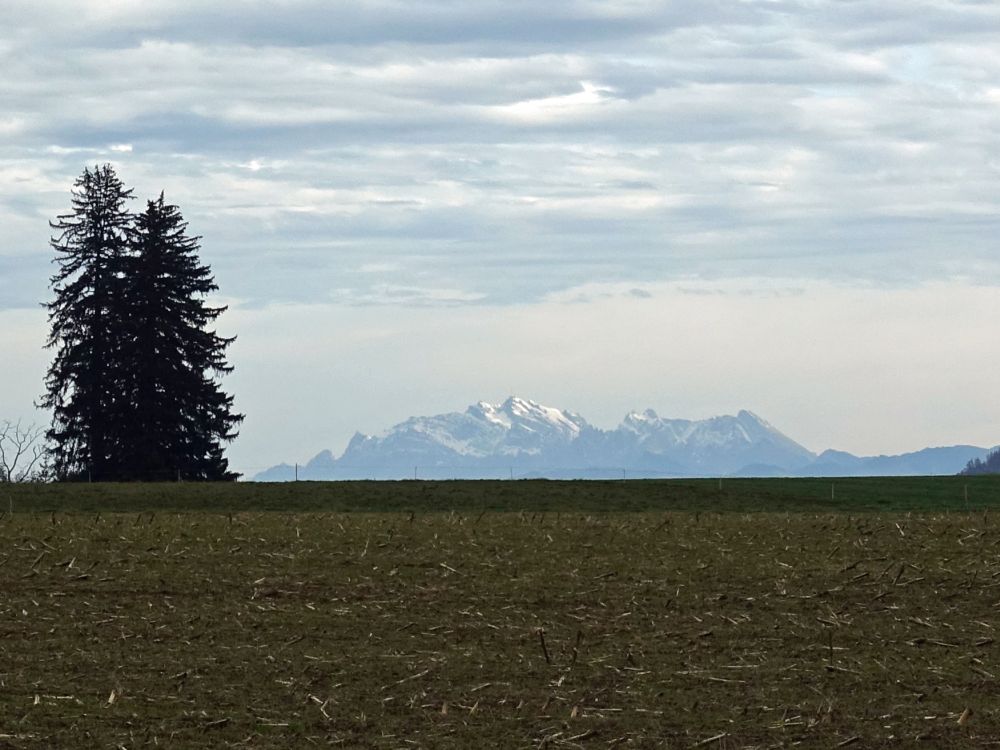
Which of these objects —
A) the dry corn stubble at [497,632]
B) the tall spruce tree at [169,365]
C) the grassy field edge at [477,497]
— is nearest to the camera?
the dry corn stubble at [497,632]

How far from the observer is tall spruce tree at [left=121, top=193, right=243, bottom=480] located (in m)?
75.3

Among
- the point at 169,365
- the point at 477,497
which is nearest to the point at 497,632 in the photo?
the point at 477,497

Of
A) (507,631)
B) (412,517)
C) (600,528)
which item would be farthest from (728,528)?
(507,631)

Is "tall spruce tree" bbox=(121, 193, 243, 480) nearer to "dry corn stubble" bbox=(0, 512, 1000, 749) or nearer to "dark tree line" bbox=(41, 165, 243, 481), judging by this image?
"dark tree line" bbox=(41, 165, 243, 481)

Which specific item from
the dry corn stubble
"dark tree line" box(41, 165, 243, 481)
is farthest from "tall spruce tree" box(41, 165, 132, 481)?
the dry corn stubble

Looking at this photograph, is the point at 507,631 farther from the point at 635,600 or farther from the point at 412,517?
the point at 412,517

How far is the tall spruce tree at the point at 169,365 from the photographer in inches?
2965

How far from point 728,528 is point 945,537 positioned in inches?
181

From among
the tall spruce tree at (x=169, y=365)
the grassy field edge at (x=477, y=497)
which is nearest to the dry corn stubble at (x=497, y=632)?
the grassy field edge at (x=477, y=497)

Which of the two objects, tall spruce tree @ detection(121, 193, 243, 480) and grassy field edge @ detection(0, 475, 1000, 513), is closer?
grassy field edge @ detection(0, 475, 1000, 513)

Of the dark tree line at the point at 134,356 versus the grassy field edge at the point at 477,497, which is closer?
the grassy field edge at the point at 477,497

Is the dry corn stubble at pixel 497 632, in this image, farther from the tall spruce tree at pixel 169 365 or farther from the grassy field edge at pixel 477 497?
the tall spruce tree at pixel 169 365

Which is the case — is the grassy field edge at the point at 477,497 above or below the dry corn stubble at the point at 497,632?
above

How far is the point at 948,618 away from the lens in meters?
25.6
